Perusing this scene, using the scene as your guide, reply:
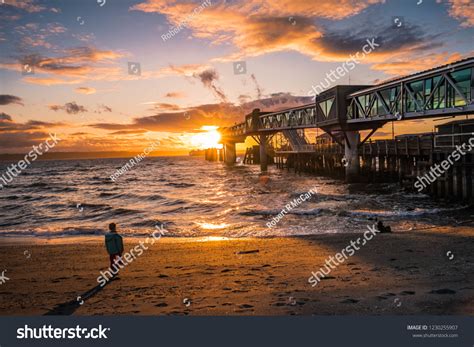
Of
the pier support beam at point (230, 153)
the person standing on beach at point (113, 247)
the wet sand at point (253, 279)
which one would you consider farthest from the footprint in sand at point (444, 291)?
the pier support beam at point (230, 153)

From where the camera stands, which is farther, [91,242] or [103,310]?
[91,242]

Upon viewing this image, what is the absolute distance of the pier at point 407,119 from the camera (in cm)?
2248

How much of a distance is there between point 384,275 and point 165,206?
2327 centimetres

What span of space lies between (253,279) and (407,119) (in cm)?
2337

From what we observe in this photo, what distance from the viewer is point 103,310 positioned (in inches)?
309

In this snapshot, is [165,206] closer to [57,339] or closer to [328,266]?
[328,266]

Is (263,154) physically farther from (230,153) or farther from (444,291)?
(444,291)

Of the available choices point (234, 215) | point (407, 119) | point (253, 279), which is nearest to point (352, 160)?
point (407, 119)

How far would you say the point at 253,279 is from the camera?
9.70 metres

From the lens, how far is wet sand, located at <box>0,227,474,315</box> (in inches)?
302

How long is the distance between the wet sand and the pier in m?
10.9

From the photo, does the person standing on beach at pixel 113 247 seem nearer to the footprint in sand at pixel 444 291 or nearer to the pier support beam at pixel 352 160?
the footprint in sand at pixel 444 291

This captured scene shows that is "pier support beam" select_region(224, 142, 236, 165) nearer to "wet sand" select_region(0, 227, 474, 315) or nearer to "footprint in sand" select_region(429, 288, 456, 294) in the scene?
"wet sand" select_region(0, 227, 474, 315)

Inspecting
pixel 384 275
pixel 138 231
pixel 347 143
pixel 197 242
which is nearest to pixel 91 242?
pixel 138 231
